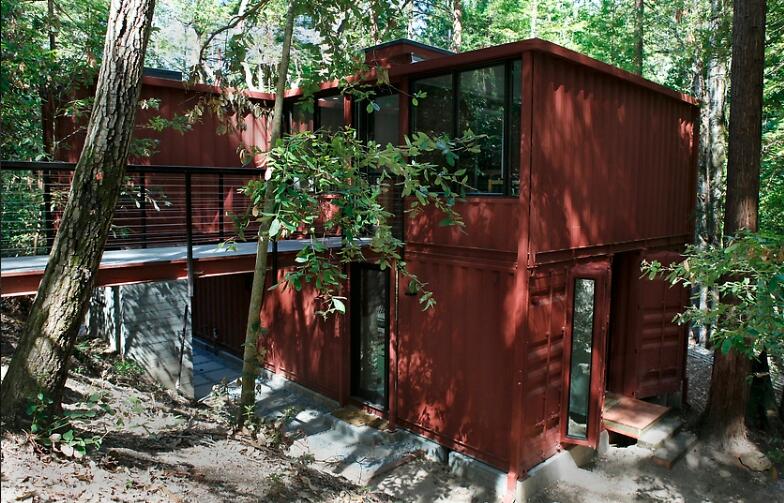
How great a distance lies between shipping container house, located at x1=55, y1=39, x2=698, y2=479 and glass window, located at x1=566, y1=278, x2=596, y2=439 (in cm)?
2

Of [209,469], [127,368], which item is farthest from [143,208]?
[209,469]

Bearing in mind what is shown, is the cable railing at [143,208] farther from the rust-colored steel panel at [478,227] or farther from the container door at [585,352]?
Answer: the container door at [585,352]

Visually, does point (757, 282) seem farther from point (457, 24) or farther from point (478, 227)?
point (457, 24)

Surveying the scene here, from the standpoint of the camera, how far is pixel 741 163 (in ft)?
24.4

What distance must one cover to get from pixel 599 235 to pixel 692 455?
3301 millimetres

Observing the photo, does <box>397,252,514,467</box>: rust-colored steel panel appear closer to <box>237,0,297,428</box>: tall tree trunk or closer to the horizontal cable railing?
<box>237,0,297,428</box>: tall tree trunk

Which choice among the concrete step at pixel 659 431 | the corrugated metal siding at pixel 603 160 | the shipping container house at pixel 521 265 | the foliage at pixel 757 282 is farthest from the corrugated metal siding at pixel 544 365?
the foliage at pixel 757 282

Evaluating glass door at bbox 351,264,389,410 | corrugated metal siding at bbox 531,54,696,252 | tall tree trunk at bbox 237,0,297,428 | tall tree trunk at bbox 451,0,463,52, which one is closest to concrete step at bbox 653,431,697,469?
corrugated metal siding at bbox 531,54,696,252

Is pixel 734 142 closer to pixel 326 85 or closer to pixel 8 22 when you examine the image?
pixel 326 85

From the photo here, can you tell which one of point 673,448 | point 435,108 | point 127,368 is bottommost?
point 673,448

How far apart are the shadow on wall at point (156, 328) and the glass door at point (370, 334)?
2.67 m

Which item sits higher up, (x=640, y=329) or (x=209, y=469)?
(x=640, y=329)

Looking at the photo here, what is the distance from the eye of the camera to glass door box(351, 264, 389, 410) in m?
8.17

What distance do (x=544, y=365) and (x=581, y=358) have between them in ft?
2.53
